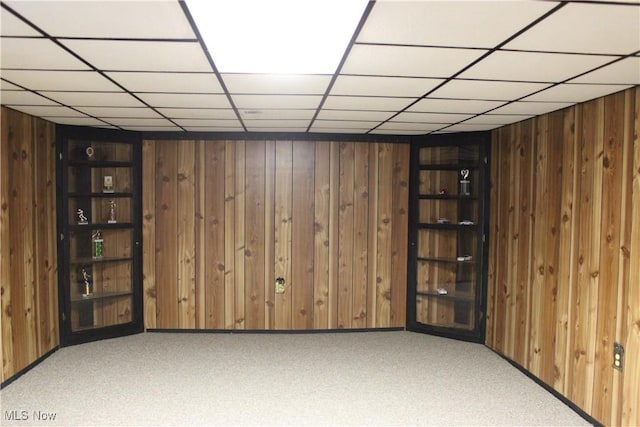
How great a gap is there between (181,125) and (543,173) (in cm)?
337

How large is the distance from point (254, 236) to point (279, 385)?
71.6 inches

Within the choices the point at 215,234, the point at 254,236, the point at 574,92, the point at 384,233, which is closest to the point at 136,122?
the point at 215,234

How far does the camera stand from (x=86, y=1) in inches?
58.2

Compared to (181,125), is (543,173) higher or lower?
lower

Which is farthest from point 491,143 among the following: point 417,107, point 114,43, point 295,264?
point 114,43

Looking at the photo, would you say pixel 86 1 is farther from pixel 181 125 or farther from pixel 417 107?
pixel 181 125

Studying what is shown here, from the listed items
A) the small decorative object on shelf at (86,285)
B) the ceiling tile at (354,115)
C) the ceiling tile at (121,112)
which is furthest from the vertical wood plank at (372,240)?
the small decorative object on shelf at (86,285)

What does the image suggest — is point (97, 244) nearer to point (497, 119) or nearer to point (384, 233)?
point (384, 233)

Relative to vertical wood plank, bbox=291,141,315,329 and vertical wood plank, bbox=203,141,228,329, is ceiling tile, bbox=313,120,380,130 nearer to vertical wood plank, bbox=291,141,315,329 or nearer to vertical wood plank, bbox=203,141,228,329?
vertical wood plank, bbox=291,141,315,329

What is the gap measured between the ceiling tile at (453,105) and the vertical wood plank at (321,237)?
1.64 m

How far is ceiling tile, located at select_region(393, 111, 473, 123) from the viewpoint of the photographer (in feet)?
11.5

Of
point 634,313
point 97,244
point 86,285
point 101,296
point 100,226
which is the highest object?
point 100,226

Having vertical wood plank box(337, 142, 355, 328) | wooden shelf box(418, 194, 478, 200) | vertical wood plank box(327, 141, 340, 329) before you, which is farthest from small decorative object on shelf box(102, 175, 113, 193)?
wooden shelf box(418, 194, 478, 200)

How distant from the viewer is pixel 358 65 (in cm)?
219
